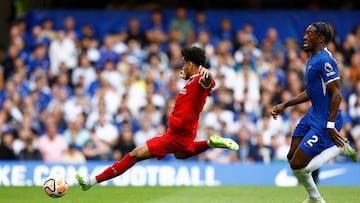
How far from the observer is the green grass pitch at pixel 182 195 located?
13891 millimetres

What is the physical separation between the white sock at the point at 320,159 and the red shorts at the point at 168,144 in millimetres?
1940

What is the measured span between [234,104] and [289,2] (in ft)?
19.9

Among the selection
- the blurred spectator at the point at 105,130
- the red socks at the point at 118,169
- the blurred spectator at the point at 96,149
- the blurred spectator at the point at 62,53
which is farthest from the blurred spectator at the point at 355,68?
the red socks at the point at 118,169

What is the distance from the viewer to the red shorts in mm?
12891

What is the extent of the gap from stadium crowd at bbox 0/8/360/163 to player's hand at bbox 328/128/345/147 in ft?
25.0

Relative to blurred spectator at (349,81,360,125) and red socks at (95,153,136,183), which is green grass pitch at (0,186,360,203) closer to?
red socks at (95,153,136,183)

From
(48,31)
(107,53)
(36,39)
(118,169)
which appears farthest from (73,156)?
(118,169)

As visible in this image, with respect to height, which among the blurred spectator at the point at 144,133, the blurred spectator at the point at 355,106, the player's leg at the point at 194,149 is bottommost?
the player's leg at the point at 194,149

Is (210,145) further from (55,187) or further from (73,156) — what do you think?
(73,156)

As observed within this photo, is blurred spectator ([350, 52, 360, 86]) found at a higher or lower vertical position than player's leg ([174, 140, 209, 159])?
higher

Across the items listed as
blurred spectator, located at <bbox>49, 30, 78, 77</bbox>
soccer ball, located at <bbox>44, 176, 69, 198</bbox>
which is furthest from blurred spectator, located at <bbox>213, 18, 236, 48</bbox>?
soccer ball, located at <bbox>44, 176, 69, 198</bbox>

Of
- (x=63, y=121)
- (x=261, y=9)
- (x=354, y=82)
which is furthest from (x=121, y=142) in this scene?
(x=261, y=9)

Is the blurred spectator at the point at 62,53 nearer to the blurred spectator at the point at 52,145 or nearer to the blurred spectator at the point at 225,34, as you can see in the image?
the blurred spectator at the point at 52,145

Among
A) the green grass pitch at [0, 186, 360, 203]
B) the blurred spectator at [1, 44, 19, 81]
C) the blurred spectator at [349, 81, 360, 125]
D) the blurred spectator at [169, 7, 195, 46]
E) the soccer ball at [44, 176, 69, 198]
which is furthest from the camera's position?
the blurred spectator at [169, 7, 195, 46]
